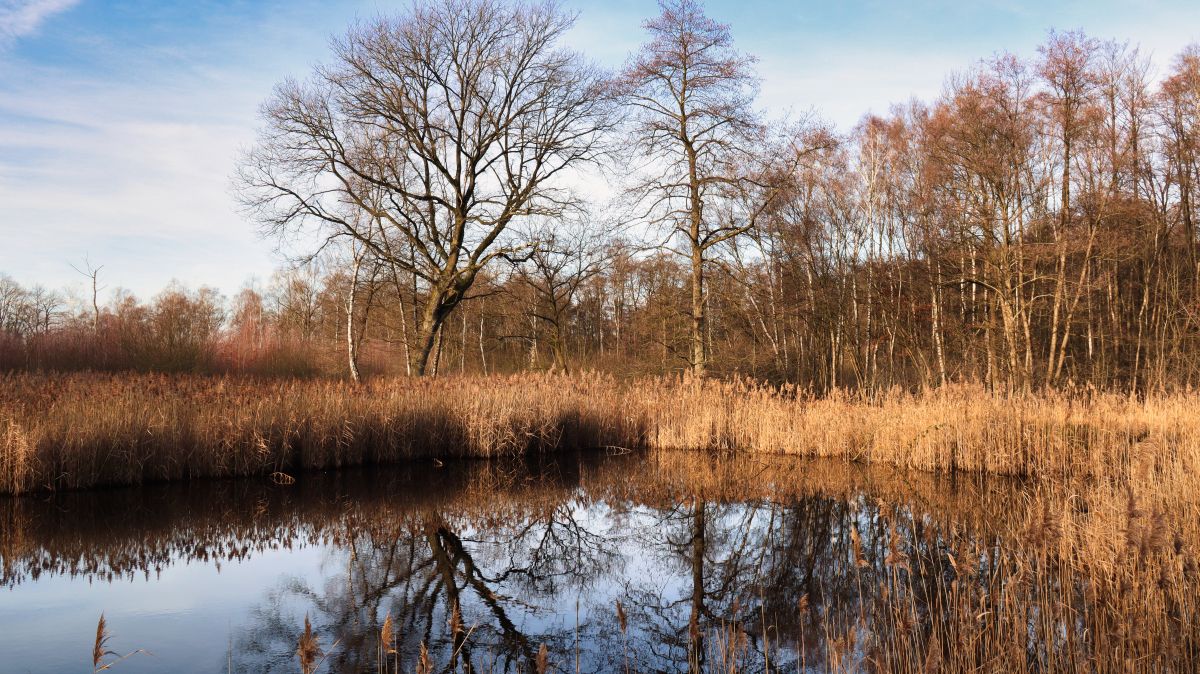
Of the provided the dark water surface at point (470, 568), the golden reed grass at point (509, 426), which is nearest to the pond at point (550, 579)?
the dark water surface at point (470, 568)

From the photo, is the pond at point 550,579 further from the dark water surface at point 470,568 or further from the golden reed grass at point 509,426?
the golden reed grass at point 509,426

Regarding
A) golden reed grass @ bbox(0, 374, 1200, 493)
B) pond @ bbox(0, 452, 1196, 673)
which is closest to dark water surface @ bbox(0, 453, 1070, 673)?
pond @ bbox(0, 452, 1196, 673)

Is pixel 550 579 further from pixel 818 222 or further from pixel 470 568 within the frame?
pixel 818 222

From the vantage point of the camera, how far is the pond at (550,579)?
4035mm

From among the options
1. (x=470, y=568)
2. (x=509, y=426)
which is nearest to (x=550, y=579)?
(x=470, y=568)

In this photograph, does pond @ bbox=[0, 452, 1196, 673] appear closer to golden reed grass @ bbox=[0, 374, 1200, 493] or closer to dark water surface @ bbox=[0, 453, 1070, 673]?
dark water surface @ bbox=[0, 453, 1070, 673]

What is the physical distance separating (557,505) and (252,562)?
137 inches

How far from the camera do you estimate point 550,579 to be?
596cm

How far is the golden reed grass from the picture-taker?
8.62 meters

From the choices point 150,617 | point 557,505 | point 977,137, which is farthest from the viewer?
point 977,137

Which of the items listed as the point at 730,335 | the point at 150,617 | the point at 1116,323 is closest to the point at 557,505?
the point at 150,617

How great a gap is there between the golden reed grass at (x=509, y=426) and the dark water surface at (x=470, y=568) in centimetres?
63

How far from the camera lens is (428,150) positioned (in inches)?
746

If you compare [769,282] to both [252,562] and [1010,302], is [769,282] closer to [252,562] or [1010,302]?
[1010,302]
